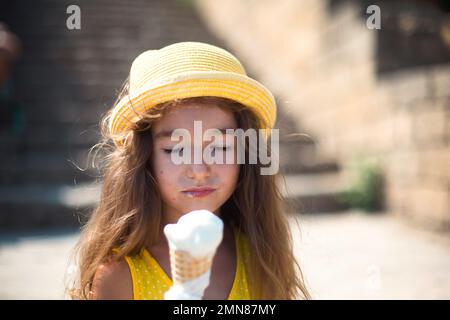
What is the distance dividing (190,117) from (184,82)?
10cm

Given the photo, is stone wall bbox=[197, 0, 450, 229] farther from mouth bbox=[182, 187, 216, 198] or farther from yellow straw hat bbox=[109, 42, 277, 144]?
mouth bbox=[182, 187, 216, 198]

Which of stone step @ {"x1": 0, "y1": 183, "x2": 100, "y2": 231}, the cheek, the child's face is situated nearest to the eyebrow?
the child's face

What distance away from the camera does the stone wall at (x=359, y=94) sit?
3.98m

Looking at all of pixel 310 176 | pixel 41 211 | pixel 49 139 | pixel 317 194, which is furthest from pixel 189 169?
pixel 49 139

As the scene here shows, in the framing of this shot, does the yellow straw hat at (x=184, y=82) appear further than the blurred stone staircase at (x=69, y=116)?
No

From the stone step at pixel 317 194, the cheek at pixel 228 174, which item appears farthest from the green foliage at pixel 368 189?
the cheek at pixel 228 174

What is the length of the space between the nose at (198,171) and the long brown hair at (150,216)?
0.17m

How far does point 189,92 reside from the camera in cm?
137

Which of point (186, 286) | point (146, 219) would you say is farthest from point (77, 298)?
point (186, 286)

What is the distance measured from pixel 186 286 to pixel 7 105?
4.83m

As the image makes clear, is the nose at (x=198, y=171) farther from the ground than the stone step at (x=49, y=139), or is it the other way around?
the stone step at (x=49, y=139)

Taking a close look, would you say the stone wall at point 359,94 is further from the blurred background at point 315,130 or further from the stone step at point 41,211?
the stone step at point 41,211

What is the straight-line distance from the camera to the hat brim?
4.44 feet

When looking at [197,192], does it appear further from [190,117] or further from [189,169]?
[190,117]
